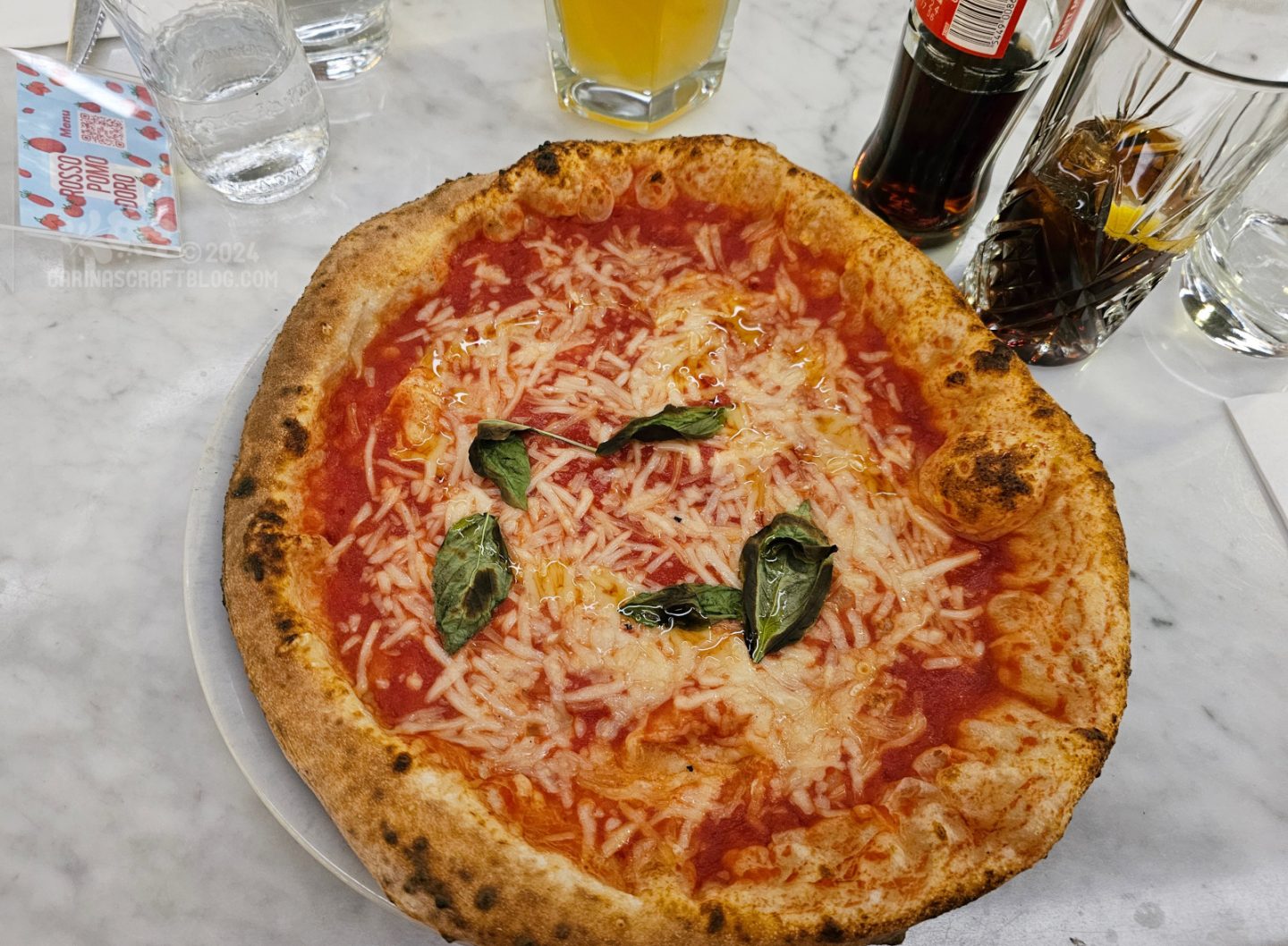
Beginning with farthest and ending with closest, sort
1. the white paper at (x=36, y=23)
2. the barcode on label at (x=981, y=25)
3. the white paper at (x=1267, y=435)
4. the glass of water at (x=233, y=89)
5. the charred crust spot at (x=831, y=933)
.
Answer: the white paper at (x=36, y=23) → the glass of water at (x=233, y=89) → the white paper at (x=1267, y=435) → the barcode on label at (x=981, y=25) → the charred crust spot at (x=831, y=933)

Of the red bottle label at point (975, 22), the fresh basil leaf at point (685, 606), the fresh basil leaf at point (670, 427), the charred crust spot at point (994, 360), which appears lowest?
the fresh basil leaf at point (685, 606)

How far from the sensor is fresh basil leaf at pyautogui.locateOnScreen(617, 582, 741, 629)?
1.86m

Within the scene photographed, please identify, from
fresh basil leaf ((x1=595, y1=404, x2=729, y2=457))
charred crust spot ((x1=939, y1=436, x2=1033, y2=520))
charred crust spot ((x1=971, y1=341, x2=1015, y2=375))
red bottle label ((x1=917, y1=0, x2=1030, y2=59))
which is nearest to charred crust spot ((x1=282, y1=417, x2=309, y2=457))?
fresh basil leaf ((x1=595, y1=404, x2=729, y2=457))

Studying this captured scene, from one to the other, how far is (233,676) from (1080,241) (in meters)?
2.02

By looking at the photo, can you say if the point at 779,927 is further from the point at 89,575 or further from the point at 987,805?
the point at 89,575

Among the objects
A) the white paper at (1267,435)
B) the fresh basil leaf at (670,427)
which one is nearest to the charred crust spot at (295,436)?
the fresh basil leaf at (670,427)

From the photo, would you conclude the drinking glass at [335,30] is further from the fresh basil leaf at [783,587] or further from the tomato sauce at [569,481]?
the fresh basil leaf at [783,587]

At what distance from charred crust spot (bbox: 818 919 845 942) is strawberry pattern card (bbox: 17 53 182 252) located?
93.5 inches

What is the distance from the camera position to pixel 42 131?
2680 millimetres

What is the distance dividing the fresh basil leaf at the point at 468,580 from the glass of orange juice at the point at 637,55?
5.10 feet

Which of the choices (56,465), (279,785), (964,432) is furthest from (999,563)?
(56,465)

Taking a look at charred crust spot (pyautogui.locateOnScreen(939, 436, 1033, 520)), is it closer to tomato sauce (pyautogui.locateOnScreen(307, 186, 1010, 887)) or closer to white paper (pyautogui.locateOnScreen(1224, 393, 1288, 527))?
tomato sauce (pyautogui.locateOnScreen(307, 186, 1010, 887))

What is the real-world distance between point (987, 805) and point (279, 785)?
1248 millimetres

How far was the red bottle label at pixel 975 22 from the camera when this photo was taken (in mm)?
2051
